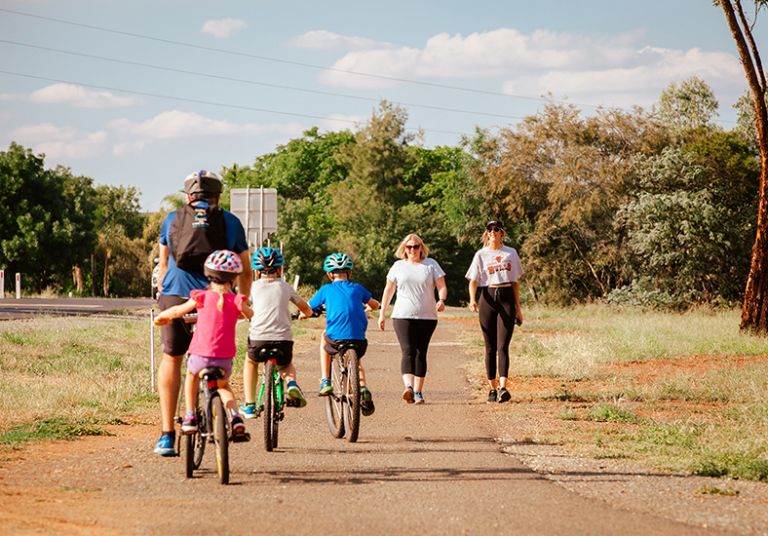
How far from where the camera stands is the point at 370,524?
21.2 ft

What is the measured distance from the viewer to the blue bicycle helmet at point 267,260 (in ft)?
30.5

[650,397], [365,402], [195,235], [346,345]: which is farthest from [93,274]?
[195,235]

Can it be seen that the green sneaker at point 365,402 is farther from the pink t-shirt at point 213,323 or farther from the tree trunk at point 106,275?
the tree trunk at point 106,275

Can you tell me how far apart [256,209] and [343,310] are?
756 inches

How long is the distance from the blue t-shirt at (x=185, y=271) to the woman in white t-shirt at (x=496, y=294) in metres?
5.14

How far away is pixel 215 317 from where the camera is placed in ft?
25.2

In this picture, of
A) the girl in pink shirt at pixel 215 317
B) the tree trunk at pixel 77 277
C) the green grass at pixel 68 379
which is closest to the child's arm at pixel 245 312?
the girl in pink shirt at pixel 215 317

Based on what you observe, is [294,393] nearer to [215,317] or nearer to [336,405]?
[336,405]

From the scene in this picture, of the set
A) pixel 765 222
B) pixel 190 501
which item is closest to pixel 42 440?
pixel 190 501

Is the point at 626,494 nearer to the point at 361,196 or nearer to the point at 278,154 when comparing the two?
the point at 361,196

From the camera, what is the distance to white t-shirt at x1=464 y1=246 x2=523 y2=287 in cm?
1300

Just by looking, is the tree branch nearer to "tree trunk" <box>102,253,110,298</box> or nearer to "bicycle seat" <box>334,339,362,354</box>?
"bicycle seat" <box>334,339,362,354</box>

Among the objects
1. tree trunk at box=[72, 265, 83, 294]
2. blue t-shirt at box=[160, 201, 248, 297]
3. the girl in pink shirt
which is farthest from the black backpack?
tree trunk at box=[72, 265, 83, 294]

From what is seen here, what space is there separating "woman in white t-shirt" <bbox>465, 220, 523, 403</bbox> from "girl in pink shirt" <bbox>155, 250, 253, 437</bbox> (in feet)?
18.2
